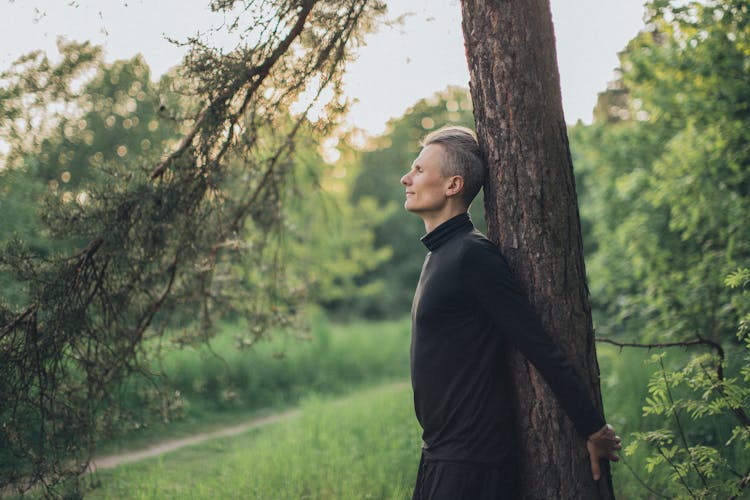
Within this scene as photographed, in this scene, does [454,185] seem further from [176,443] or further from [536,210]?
[176,443]

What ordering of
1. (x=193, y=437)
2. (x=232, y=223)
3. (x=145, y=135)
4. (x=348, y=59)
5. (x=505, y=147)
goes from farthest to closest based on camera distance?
(x=145, y=135), (x=193, y=437), (x=232, y=223), (x=348, y=59), (x=505, y=147)

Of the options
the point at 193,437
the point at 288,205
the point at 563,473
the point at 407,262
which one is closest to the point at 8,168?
the point at 288,205

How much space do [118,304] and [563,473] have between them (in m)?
3.08

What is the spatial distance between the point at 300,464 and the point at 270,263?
193cm

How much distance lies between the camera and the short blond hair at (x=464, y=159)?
294cm

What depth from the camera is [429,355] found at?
2.69m

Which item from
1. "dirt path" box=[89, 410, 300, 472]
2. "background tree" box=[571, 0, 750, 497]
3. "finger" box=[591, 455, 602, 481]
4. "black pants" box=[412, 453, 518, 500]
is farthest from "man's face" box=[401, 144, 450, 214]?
"dirt path" box=[89, 410, 300, 472]

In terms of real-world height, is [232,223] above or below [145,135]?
below

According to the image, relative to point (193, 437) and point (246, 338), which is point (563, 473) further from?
point (193, 437)

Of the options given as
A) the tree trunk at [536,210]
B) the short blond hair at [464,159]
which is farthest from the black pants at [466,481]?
the short blond hair at [464,159]

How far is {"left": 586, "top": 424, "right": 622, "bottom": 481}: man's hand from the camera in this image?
8.70ft

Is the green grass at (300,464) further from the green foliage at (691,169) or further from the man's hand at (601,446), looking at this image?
the green foliage at (691,169)

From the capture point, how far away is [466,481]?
254cm

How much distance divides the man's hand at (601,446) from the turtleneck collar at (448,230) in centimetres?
102
